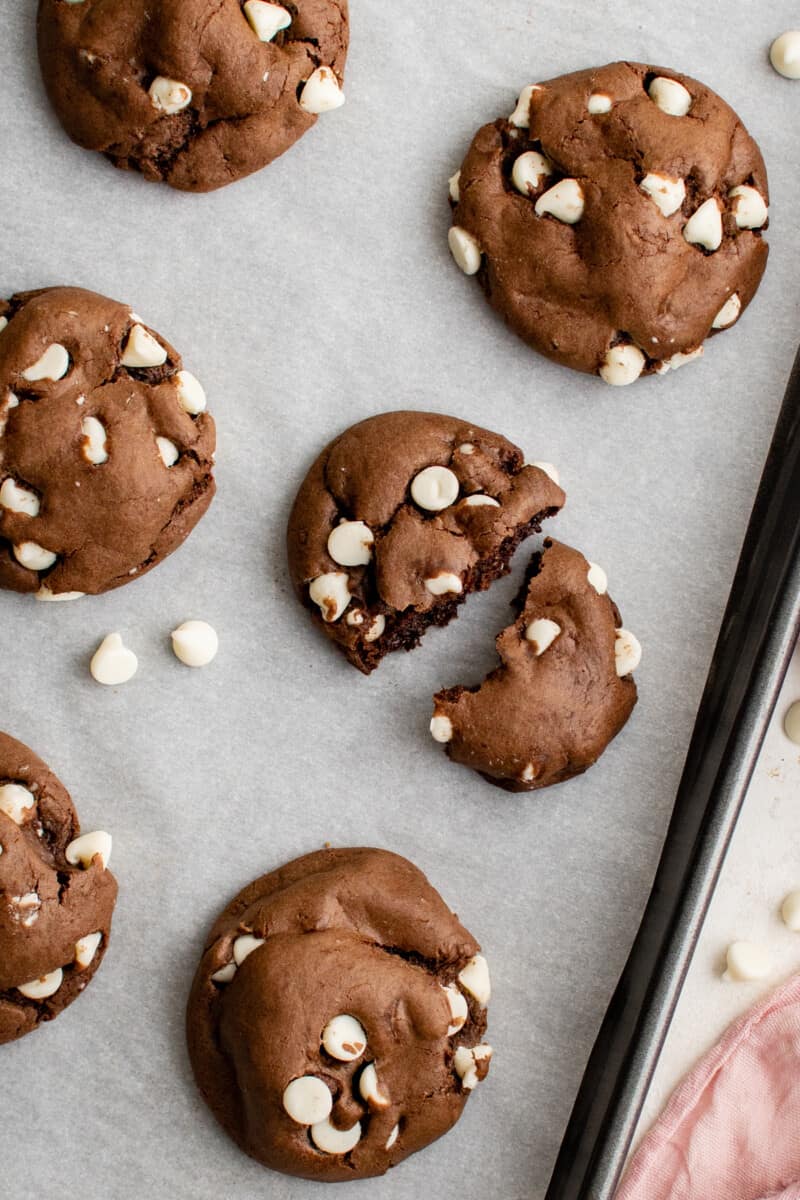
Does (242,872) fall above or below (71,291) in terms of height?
below

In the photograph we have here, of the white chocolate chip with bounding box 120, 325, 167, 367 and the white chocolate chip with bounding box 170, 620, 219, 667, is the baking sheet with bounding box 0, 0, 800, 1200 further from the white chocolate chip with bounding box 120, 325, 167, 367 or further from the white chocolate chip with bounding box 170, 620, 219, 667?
the white chocolate chip with bounding box 120, 325, 167, 367

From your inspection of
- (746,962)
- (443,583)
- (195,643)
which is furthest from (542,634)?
(746,962)

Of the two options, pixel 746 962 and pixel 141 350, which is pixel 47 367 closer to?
A: pixel 141 350

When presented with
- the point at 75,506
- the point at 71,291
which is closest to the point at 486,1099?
the point at 75,506

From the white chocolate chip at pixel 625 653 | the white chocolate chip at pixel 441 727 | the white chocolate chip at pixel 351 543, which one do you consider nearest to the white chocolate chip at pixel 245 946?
the white chocolate chip at pixel 441 727

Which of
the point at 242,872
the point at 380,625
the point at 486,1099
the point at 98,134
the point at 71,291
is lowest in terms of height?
the point at 486,1099

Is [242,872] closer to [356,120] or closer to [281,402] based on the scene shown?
[281,402]
